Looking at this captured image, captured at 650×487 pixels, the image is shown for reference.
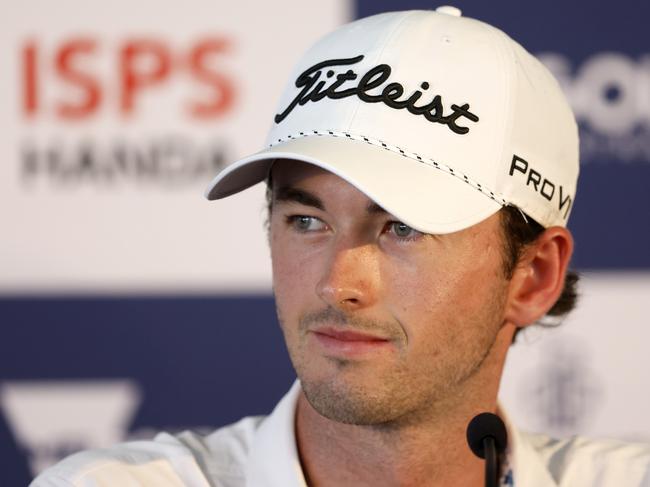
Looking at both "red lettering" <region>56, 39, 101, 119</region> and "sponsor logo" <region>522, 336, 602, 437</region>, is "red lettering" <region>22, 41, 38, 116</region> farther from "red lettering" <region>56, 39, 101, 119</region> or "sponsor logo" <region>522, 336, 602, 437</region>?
"sponsor logo" <region>522, 336, 602, 437</region>

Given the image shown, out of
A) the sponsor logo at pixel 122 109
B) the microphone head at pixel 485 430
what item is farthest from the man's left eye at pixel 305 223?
the sponsor logo at pixel 122 109

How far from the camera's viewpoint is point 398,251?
1459 millimetres

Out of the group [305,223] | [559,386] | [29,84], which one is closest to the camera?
[305,223]

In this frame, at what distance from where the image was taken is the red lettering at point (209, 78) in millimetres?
2354

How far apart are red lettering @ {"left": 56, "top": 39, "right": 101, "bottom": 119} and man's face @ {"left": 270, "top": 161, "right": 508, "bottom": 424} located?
2.96ft

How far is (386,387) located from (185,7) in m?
1.14

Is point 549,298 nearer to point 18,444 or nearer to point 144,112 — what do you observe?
point 144,112

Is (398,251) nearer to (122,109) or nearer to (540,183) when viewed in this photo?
(540,183)

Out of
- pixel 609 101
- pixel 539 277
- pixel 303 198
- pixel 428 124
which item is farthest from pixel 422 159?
pixel 609 101

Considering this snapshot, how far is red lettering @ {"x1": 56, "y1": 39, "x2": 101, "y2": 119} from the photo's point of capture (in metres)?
2.33

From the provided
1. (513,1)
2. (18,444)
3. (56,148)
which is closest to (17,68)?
(56,148)

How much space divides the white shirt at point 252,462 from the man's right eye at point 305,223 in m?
0.24

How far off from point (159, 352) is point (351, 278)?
1.03 meters

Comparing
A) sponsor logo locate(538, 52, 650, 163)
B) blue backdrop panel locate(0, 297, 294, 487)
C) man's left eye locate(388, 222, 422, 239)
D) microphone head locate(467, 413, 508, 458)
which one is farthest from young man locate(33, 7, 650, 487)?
sponsor logo locate(538, 52, 650, 163)
